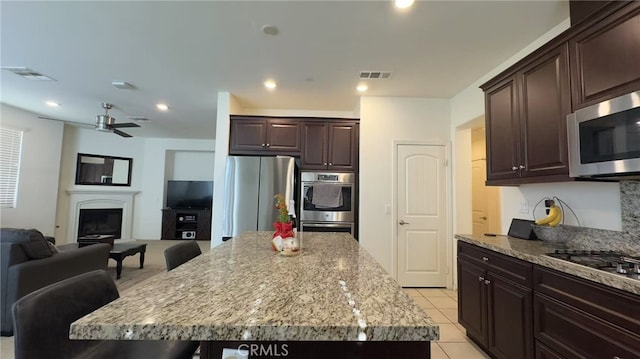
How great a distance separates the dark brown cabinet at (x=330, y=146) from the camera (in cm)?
423

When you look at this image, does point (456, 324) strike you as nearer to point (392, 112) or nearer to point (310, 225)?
point (310, 225)

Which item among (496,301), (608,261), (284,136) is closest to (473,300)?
(496,301)

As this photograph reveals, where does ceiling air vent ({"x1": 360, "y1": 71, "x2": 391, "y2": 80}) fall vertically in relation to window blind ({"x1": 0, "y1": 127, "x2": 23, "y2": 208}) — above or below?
above

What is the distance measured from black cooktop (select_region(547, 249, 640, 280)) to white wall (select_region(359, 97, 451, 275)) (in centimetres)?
231

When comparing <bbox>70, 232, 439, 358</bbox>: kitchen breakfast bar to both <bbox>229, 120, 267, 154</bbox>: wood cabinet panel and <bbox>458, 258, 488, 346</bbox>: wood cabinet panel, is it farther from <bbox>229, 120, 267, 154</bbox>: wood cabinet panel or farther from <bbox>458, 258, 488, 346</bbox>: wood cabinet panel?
<bbox>229, 120, 267, 154</bbox>: wood cabinet panel

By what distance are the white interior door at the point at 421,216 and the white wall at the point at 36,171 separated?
268 inches

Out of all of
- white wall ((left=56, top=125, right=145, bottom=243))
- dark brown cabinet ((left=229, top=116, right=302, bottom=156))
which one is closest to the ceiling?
dark brown cabinet ((left=229, top=116, right=302, bottom=156))

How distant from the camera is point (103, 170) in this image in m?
7.05

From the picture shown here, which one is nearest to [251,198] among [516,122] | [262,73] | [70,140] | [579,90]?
[262,73]

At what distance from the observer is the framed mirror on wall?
6.75m

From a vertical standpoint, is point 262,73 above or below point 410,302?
above

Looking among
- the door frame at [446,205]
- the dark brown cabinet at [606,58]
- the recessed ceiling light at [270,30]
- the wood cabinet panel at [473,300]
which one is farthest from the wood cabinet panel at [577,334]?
the recessed ceiling light at [270,30]

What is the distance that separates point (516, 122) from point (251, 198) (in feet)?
10.1

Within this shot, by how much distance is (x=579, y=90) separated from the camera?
1778mm
